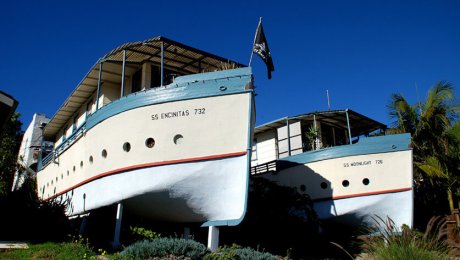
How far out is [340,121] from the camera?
19.2 metres

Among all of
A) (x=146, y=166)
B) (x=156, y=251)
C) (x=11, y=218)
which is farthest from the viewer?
(x=11, y=218)

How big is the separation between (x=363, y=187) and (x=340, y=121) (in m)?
5.95

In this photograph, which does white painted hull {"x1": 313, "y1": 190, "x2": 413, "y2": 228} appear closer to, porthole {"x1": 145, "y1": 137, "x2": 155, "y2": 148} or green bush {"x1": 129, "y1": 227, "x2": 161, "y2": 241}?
green bush {"x1": 129, "y1": 227, "x2": 161, "y2": 241}

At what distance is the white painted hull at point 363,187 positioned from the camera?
532 inches

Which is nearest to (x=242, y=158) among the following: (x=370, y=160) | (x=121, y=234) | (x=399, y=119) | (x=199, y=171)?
(x=199, y=171)

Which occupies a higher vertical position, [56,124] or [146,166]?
[56,124]

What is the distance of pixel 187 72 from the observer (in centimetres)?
1319

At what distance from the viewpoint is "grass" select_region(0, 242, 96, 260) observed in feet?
24.7

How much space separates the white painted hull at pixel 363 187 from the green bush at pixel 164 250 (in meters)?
7.94

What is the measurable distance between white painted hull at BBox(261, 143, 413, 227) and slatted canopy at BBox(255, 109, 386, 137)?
9.68 feet

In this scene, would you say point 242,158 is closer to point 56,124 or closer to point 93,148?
point 93,148

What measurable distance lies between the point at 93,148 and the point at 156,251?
15.3ft

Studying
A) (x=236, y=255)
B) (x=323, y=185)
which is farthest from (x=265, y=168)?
(x=236, y=255)

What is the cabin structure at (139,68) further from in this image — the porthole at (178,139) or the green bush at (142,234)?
the green bush at (142,234)
